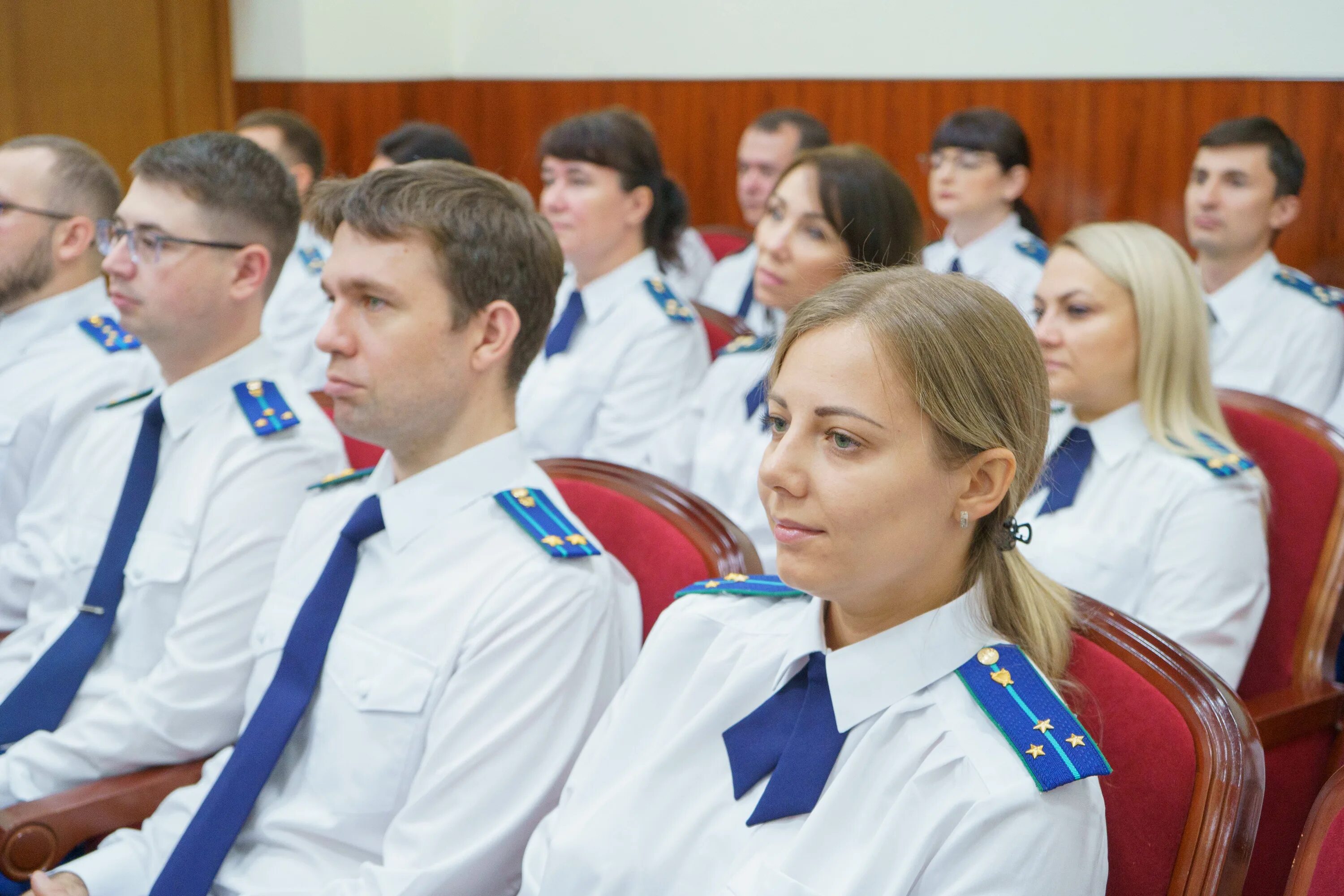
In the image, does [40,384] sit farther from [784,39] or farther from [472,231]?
[784,39]

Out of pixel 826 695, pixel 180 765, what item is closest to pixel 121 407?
pixel 180 765

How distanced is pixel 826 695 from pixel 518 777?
0.40 metres

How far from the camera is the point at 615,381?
3.11m

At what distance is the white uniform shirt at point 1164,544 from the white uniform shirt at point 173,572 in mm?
1190

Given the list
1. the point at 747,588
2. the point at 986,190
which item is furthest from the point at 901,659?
the point at 986,190

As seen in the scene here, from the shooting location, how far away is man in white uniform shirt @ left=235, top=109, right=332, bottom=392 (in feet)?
12.6

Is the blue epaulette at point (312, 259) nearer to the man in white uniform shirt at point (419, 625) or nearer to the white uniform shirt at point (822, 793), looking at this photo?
the man in white uniform shirt at point (419, 625)

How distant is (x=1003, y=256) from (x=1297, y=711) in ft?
9.07

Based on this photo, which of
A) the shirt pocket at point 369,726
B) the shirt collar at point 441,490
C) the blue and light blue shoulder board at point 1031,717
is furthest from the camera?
the shirt collar at point 441,490

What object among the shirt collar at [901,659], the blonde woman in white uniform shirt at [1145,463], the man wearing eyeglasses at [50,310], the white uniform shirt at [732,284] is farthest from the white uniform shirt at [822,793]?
the white uniform shirt at [732,284]

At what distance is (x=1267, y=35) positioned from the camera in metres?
3.79

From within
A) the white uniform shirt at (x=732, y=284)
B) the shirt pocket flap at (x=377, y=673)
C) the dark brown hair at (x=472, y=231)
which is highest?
the dark brown hair at (x=472, y=231)

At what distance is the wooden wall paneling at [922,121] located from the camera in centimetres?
389

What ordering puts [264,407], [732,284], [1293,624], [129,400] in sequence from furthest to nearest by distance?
[732,284] → [129,400] → [1293,624] → [264,407]
